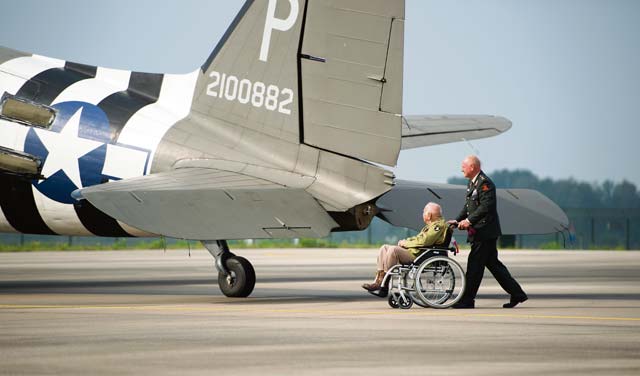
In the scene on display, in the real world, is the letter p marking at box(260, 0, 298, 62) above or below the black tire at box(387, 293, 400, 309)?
above

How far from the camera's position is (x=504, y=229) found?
22375mm

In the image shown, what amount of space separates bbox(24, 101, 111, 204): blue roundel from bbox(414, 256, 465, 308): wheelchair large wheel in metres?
6.79

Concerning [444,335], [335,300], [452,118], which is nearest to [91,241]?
[452,118]

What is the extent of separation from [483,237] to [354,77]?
3437mm

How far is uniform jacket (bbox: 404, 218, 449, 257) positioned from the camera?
18938mm

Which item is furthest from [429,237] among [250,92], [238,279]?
[250,92]

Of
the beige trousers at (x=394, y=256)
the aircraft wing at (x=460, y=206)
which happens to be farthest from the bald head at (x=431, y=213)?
the aircraft wing at (x=460, y=206)

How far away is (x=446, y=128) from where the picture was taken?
98.4ft

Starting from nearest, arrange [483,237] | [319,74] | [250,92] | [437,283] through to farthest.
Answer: [437,283] < [483,237] < [319,74] < [250,92]

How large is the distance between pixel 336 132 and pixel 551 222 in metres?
4.64

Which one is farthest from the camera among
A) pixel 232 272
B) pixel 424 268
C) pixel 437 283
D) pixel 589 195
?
pixel 589 195

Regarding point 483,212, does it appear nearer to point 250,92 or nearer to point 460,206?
point 460,206

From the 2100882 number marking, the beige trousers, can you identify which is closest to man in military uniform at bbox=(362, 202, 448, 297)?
the beige trousers

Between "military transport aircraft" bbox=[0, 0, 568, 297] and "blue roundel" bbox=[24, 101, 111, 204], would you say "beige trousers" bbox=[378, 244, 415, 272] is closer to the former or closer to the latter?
"military transport aircraft" bbox=[0, 0, 568, 297]
